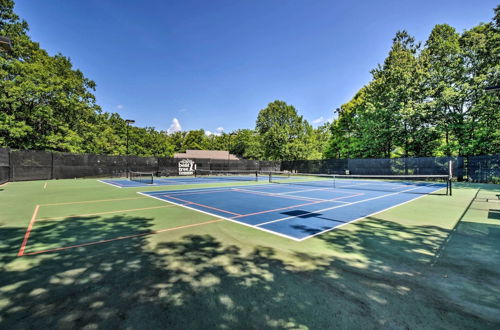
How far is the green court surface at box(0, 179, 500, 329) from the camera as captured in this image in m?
2.58

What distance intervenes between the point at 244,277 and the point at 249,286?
0.27 metres

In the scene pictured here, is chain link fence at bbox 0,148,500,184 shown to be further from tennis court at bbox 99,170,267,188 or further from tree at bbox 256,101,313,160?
tree at bbox 256,101,313,160

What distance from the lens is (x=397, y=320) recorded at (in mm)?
2539

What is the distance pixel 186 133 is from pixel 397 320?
103959 millimetres

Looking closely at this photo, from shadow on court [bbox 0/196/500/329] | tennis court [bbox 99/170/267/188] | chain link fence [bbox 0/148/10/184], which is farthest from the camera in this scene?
tennis court [bbox 99/170/267/188]

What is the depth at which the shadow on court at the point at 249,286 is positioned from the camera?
2555 mm

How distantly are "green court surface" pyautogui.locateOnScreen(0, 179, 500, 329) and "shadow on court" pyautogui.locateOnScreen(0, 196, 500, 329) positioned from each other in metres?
0.02

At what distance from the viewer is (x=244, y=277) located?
11.5 feet

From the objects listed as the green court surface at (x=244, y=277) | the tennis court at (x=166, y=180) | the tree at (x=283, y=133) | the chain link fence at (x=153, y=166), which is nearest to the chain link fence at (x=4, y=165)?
the chain link fence at (x=153, y=166)

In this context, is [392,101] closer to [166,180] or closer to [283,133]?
[283,133]

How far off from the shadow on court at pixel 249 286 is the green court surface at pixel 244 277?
16 millimetres

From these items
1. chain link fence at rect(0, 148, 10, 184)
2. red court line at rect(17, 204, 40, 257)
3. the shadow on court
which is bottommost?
red court line at rect(17, 204, 40, 257)

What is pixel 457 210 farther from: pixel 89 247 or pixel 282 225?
pixel 89 247

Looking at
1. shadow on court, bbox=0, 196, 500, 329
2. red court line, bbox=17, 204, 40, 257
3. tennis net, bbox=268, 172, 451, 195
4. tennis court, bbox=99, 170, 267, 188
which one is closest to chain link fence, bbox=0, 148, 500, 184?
tennis court, bbox=99, 170, 267, 188
